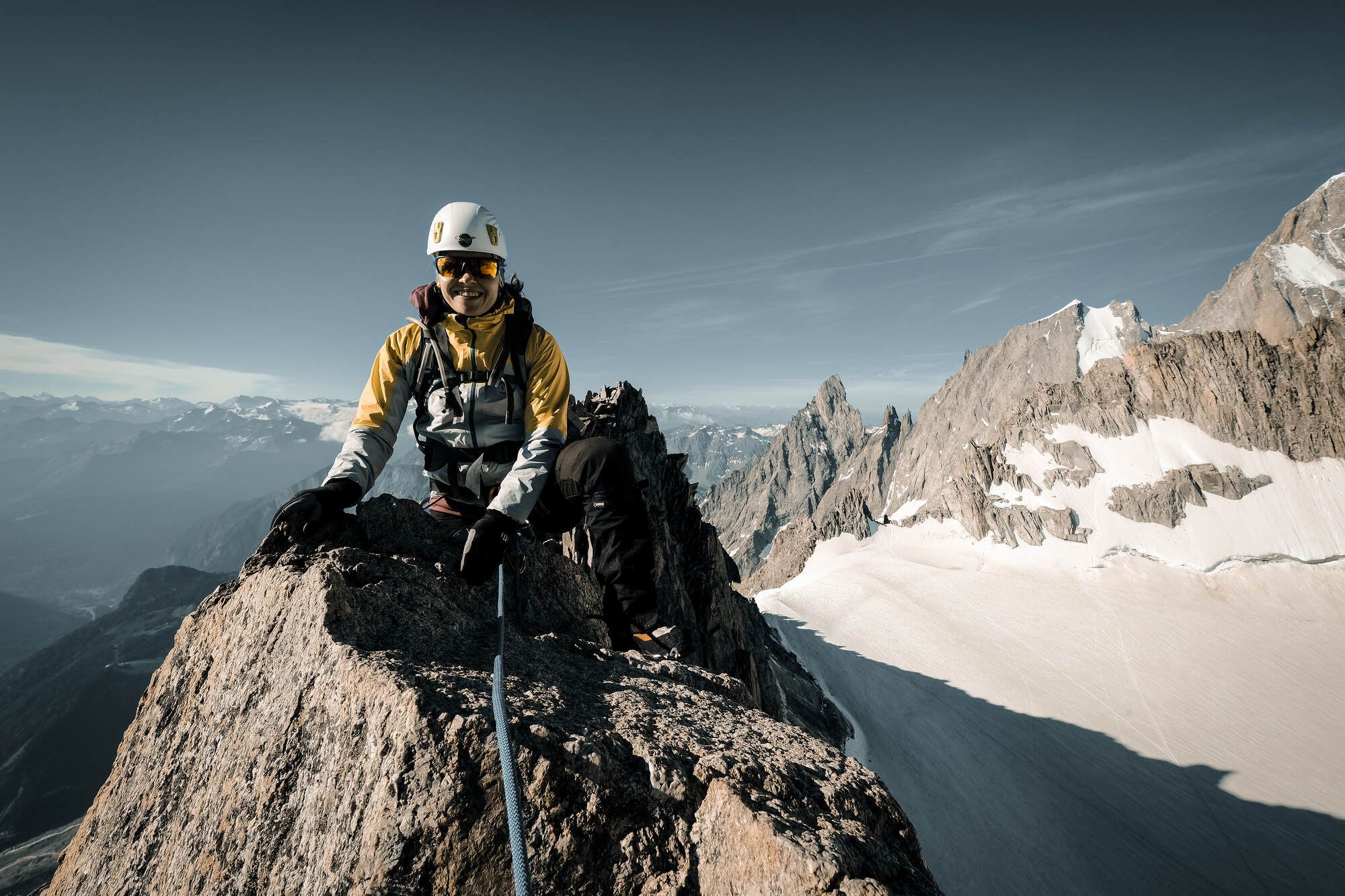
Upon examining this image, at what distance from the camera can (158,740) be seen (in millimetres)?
3592

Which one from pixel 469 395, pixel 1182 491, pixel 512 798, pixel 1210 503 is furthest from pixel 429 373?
pixel 1210 503

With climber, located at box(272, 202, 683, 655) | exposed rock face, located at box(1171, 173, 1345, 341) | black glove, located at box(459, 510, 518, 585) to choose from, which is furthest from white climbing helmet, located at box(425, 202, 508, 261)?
exposed rock face, located at box(1171, 173, 1345, 341)

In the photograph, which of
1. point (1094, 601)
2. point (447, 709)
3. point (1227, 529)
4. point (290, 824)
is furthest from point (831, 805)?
point (1227, 529)

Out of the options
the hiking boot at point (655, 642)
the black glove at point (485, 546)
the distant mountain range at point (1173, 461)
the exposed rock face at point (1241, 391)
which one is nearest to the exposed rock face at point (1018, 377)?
the distant mountain range at point (1173, 461)

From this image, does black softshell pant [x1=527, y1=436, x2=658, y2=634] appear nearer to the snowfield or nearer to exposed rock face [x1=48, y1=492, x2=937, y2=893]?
exposed rock face [x1=48, y1=492, x2=937, y2=893]

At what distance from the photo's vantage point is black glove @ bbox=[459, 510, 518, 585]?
4.28m

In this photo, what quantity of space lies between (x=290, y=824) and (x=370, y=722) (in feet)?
2.06

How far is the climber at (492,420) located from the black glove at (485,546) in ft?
1.77

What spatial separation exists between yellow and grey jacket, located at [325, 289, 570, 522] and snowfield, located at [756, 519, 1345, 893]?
3214 cm

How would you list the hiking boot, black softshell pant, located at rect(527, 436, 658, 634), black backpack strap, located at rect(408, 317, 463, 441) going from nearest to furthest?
the hiking boot < black softshell pant, located at rect(527, 436, 658, 634) < black backpack strap, located at rect(408, 317, 463, 441)

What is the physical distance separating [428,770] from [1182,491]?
111m

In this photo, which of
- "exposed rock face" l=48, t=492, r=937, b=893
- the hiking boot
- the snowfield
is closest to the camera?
"exposed rock face" l=48, t=492, r=937, b=893

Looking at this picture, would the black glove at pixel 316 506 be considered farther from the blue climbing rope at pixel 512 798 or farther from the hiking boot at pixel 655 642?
the hiking boot at pixel 655 642

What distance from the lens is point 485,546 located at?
14.3 feet
